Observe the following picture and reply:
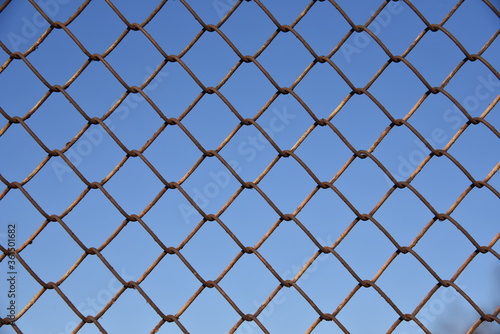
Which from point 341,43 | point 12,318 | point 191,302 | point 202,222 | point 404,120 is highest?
point 341,43

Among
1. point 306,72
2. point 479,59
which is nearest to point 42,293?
point 306,72

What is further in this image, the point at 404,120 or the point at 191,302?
the point at 404,120

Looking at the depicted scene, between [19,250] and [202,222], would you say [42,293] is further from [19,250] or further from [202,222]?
[202,222]

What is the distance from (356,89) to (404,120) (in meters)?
0.17

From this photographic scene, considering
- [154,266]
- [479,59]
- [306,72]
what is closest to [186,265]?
[154,266]

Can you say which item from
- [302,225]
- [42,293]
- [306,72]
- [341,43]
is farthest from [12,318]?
[341,43]

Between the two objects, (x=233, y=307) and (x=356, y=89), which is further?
(x=356, y=89)

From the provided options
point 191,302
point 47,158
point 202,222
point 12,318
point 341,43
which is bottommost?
point 12,318

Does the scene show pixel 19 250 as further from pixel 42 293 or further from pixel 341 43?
pixel 341 43

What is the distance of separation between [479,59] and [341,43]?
431 millimetres

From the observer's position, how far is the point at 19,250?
169cm

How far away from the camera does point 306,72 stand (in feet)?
5.69

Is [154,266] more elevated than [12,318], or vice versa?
[154,266]

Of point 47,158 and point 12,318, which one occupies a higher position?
point 47,158
